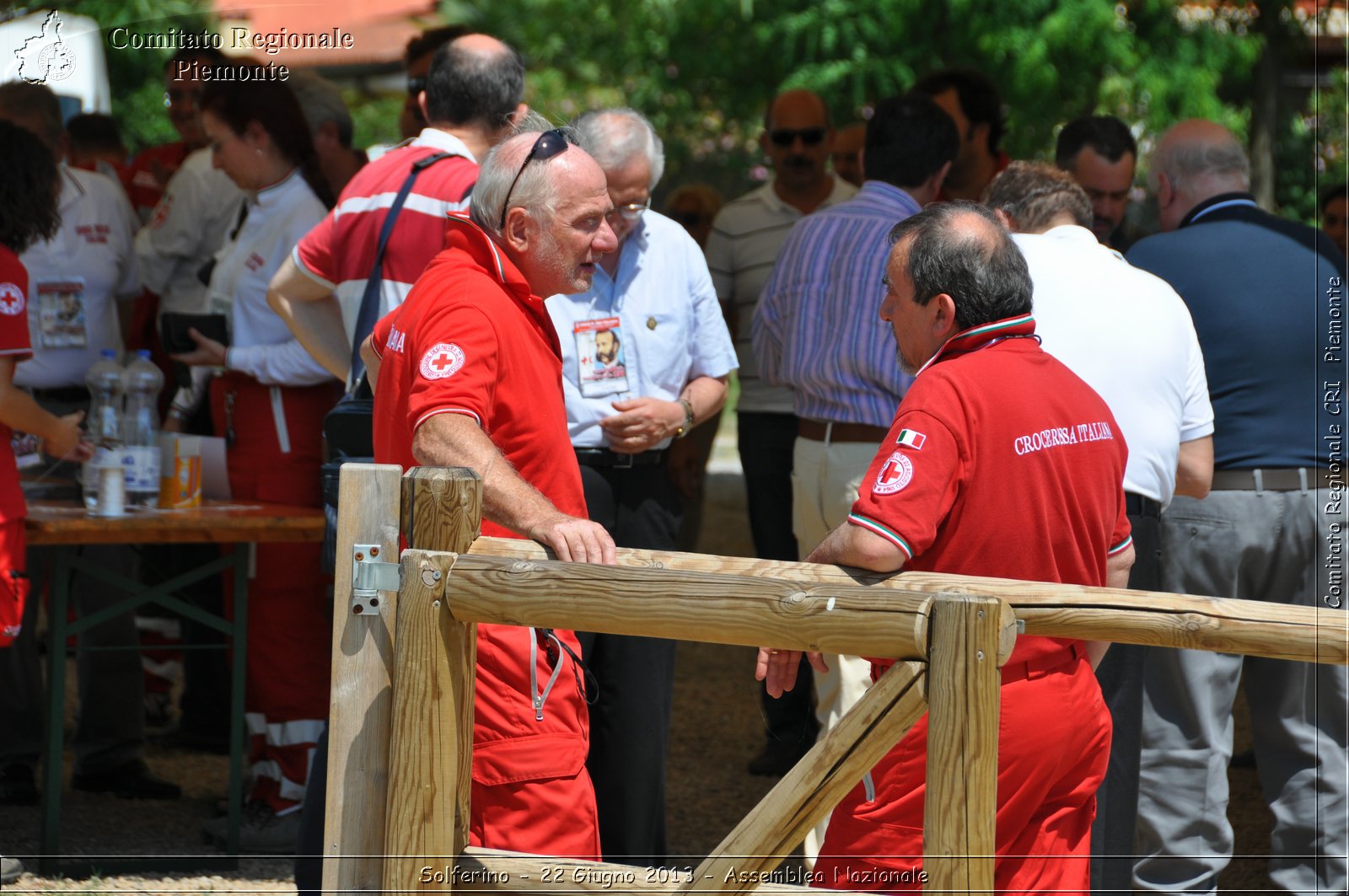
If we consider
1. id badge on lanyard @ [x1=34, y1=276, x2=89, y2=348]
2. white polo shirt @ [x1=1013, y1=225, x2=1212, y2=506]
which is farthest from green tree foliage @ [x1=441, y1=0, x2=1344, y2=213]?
white polo shirt @ [x1=1013, y1=225, x2=1212, y2=506]

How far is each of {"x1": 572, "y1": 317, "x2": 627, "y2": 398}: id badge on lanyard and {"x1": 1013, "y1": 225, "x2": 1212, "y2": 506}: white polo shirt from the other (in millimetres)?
1075

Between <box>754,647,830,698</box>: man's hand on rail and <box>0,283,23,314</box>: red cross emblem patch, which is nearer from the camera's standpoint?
<box>754,647,830,698</box>: man's hand on rail

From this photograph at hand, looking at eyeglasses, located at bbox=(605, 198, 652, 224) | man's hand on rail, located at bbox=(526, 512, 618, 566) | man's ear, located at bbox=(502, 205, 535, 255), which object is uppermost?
eyeglasses, located at bbox=(605, 198, 652, 224)

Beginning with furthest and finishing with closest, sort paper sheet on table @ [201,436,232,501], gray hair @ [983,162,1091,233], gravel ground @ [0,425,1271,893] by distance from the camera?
paper sheet on table @ [201,436,232,501], gravel ground @ [0,425,1271,893], gray hair @ [983,162,1091,233]

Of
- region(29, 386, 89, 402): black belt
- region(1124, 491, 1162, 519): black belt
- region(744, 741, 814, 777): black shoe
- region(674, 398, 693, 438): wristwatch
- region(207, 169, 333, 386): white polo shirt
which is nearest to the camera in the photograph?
region(1124, 491, 1162, 519): black belt

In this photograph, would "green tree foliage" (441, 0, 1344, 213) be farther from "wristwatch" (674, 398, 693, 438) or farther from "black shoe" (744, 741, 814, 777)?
"wristwatch" (674, 398, 693, 438)

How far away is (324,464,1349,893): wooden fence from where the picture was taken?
1.88 meters

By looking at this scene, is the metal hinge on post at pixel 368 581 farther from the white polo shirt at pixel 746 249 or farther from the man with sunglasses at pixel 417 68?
the white polo shirt at pixel 746 249

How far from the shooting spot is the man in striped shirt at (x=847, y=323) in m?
4.13

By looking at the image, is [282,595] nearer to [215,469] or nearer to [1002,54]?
[215,469]

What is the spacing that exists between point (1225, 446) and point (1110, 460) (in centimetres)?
157

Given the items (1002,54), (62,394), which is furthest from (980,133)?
(1002,54)

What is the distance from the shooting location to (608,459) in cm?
387

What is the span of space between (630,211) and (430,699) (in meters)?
2.00
